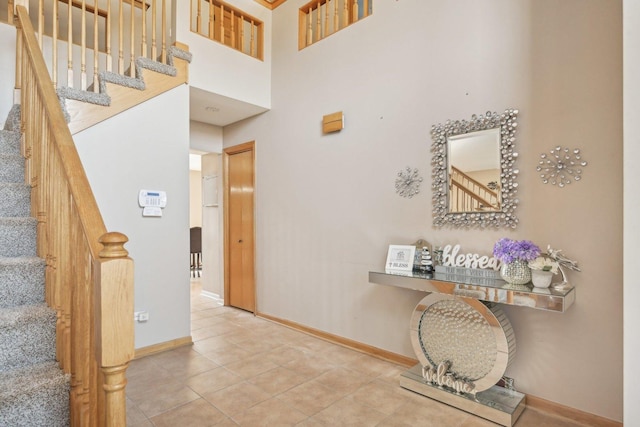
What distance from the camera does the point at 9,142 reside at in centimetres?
251

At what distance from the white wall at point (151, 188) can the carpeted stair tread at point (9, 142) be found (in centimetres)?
46

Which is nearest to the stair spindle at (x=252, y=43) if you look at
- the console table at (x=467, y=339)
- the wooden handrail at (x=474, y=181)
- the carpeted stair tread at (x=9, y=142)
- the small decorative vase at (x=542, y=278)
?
the carpeted stair tread at (x=9, y=142)

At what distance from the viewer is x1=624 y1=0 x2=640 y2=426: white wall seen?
1655mm

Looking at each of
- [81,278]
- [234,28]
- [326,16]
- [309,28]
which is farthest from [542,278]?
[234,28]

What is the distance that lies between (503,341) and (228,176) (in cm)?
396

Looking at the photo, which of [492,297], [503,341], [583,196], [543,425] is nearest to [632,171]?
[583,196]

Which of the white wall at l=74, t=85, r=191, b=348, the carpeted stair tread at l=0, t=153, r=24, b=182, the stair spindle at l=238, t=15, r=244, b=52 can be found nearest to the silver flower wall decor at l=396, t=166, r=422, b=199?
the white wall at l=74, t=85, r=191, b=348

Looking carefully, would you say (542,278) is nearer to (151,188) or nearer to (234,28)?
(151,188)

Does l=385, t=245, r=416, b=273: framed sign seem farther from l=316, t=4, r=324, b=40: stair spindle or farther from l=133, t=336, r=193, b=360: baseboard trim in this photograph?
l=316, t=4, r=324, b=40: stair spindle

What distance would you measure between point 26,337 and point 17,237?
→ 72 cm

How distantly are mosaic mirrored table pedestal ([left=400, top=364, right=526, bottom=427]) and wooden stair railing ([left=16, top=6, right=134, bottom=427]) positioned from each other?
2.03 m

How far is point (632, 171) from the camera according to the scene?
166 centimetres

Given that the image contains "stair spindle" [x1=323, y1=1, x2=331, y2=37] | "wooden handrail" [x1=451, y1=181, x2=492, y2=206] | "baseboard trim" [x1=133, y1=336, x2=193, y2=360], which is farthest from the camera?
"stair spindle" [x1=323, y1=1, x2=331, y2=37]

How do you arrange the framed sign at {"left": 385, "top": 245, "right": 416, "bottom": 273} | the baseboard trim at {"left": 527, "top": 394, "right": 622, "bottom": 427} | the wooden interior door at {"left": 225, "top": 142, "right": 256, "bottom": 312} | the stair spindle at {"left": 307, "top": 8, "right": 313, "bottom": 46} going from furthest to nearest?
the wooden interior door at {"left": 225, "top": 142, "right": 256, "bottom": 312}
the stair spindle at {"left": 307, "top": 8, "right": 313, "bottom": 46}
the framed sign at {"left": 385, "top": 245, "right": 416, "bottom": 273}
the baseboard trim at {"left": 527, "top": 394, "right": 622, "bottom": 427}
